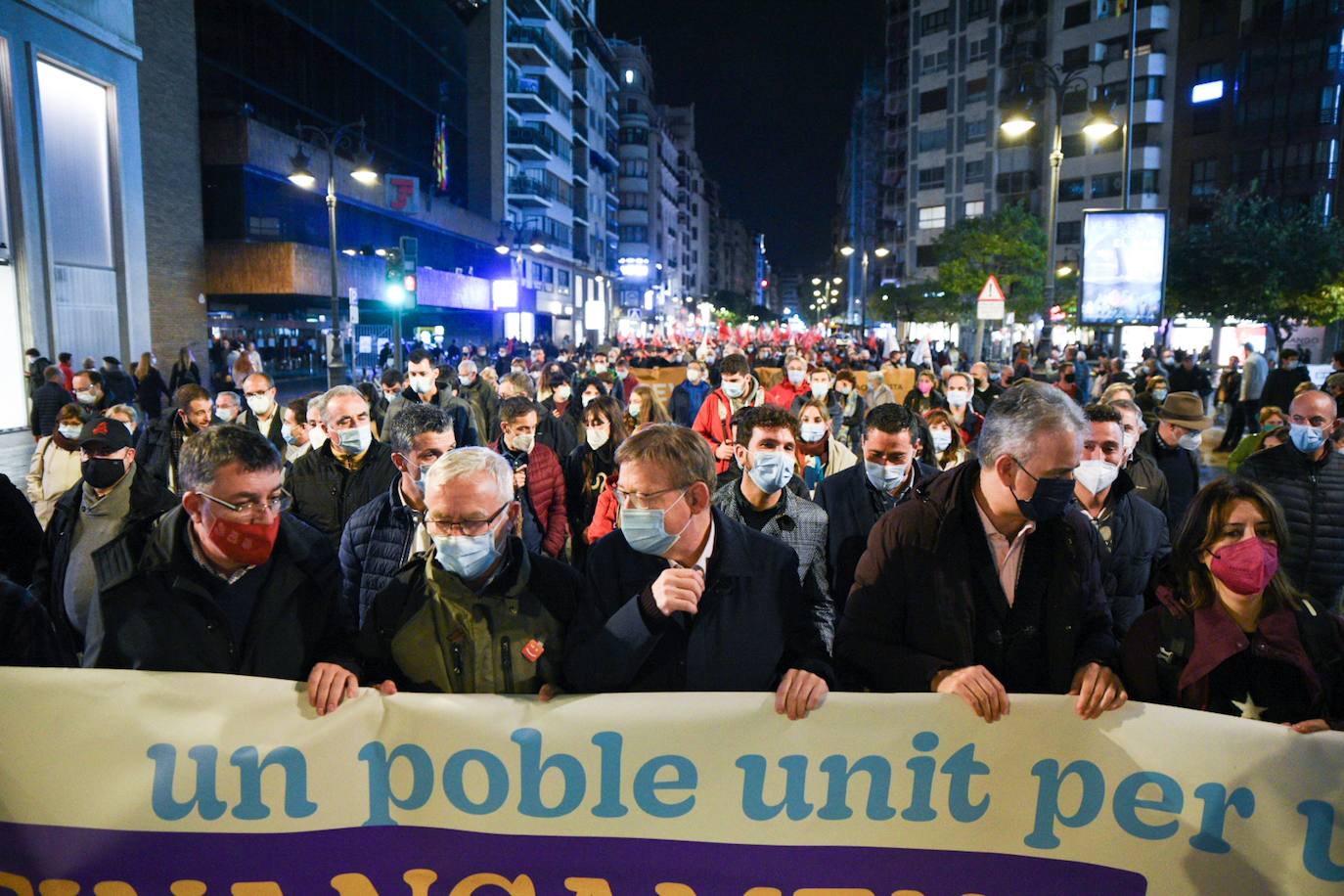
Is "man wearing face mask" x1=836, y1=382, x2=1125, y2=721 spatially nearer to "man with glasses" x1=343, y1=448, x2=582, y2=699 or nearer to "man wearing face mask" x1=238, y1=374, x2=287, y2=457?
"man with glasses" x1=343, y1=448, x2=582, y2=699

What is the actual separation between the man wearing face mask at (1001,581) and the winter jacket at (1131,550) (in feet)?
4.74

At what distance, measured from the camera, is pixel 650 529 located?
3.12 metres

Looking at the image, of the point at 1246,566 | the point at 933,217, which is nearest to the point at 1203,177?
the point at 933,217

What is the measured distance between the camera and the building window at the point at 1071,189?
68.9m

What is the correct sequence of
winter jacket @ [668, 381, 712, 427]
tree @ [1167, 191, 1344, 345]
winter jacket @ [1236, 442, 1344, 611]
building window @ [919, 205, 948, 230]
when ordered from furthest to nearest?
building window @ [919, 205, 948, 230]
tree @ [1167, 191, 1344, 345]
winter jacket @ [668, 381, 712, 427]
winter jacket @ [1236, 442, 1344, 611]

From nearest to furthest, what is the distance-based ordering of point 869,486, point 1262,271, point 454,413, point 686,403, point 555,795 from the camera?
point 555,795 < point 869,486 < point 454,413 < point 686,403 < point 1262,271

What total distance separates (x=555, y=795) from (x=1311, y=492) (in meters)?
4.71

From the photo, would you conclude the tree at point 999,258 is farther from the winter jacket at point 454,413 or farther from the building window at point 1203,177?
the winter jacket at point 454,413

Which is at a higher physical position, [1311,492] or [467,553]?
[467,553]

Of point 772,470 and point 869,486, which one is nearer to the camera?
point 772,470

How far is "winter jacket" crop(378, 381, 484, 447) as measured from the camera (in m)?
8.07

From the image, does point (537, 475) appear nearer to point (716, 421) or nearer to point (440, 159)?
point (716, 421)

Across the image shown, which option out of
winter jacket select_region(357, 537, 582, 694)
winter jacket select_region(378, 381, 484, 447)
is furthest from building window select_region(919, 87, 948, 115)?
winter jacket select_region(357, 537, 582, 694)

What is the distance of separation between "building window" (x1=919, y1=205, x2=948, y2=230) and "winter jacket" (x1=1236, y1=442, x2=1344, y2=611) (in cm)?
7853
